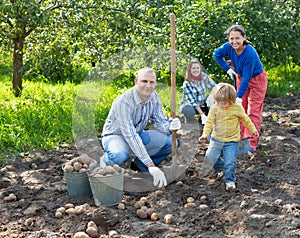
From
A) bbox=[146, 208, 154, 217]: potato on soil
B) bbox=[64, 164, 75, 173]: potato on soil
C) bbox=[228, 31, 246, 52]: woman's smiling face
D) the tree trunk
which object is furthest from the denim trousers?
the tree trunk

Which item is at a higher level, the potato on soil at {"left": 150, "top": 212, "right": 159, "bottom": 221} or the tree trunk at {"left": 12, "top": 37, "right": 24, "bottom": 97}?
the tree trunk at {"left": 12, "top": 37, "right": 24, "bottom": 97}

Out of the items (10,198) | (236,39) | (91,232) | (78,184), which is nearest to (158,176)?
(78,184)

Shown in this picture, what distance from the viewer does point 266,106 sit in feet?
25.1

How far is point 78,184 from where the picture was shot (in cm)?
419

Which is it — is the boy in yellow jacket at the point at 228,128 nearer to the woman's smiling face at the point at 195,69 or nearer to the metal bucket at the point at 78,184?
the metal bucket at the point at 78,184

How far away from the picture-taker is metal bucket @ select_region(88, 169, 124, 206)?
399cm

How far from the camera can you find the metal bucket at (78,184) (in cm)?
416

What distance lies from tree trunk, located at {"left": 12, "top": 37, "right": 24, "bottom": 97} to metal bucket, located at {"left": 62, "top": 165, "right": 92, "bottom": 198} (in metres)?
3.52

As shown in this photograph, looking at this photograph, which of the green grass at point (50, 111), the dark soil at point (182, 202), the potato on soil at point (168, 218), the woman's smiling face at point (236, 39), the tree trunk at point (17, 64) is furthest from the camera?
the tree trunk at point (17, 64)

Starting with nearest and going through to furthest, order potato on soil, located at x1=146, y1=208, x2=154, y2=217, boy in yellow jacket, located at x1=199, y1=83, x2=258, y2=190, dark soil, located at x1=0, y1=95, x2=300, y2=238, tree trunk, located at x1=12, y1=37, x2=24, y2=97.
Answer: dark soil, located at x1=0, y1=95, x2=300, y2=238
potato on soil, located at x1=146, y1=208, x2=154, y2=217
boy in yellow jacket, located at x1=199, y1=83, x2=258, y2=190
tree trunk, located at x1=12, y1=37, x2=24, y2=97

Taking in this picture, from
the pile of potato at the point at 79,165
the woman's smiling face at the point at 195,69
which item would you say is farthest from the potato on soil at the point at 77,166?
the woman's smiling face at the point at 195,69

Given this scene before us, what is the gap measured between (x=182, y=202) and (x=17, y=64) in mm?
4310

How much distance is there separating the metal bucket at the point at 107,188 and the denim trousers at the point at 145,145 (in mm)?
485

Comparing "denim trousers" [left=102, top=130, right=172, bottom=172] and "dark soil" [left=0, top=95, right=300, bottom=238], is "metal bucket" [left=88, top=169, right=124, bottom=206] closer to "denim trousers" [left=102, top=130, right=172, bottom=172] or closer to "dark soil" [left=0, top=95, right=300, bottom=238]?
"dark soil" [left=0, top=95, right=300, bottom=238]
